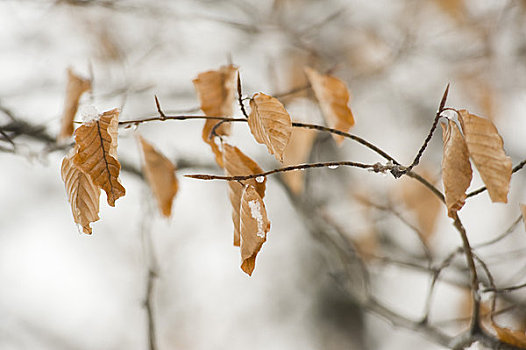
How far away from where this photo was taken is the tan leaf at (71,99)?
73 centimetres

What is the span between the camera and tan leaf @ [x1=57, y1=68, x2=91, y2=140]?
73 cm

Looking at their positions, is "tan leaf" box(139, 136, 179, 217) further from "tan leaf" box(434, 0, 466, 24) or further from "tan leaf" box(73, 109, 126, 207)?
"tan leaf" box(434, 0, 466, 24)

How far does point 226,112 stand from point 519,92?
69.4 inches

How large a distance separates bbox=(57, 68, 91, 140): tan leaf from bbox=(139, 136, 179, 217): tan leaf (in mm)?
116

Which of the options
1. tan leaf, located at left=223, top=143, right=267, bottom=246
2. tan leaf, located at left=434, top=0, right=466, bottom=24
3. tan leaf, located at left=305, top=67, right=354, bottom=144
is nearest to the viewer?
tan leaf, located at left=223, top=143, right=267, bottom=246

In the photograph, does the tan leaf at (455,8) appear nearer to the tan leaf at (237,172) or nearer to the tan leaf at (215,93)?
the tan leaf at (215,93)

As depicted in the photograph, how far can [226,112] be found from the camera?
692mm

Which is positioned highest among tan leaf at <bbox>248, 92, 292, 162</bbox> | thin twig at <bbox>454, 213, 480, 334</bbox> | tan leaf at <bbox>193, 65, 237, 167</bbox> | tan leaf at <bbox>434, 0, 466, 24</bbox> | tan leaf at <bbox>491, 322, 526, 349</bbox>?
tan leaf at <bbox>434, 0, 466, 24</bbox>

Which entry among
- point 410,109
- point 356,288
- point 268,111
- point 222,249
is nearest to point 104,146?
point 268,111

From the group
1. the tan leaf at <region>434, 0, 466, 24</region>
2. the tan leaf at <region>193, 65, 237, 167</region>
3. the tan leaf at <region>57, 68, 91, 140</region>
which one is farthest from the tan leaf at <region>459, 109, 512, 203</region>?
the tan leaf at <region>434, 0, 466, 24</region>

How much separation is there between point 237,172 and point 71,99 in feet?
1.10

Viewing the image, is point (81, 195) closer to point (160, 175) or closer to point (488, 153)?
point (160, 175)

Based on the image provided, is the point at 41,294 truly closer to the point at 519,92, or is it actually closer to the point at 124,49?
the point at 124,49

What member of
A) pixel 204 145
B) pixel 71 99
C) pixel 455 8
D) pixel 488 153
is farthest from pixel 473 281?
pixel 455 8
